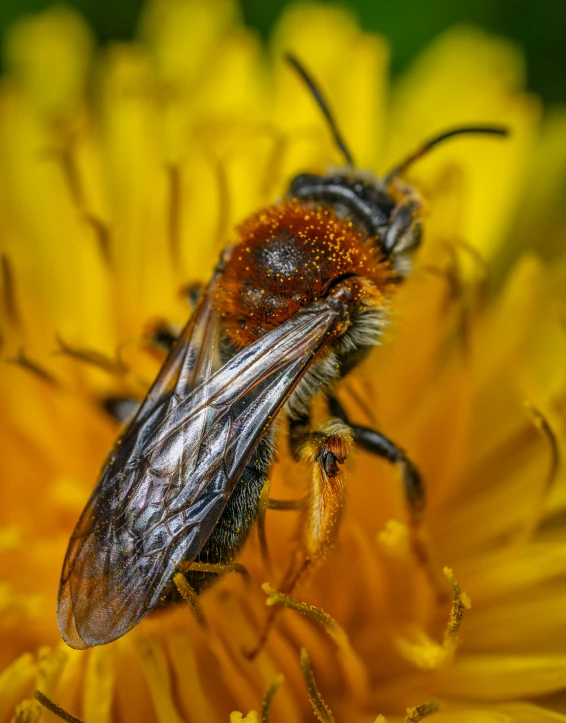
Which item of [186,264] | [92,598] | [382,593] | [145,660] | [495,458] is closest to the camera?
[92,598]

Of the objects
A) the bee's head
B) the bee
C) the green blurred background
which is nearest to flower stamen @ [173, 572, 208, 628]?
the bee

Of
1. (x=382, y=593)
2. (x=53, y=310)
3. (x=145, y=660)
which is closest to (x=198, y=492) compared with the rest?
(x=145, y=660)

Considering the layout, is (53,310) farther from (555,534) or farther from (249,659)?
(555,534)

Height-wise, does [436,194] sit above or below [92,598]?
above

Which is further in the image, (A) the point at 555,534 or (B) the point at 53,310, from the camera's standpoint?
(B) the point at 53,310

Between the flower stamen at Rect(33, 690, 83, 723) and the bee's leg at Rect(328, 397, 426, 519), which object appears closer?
the flower stamen at Rect(33, 690, 83, 723)

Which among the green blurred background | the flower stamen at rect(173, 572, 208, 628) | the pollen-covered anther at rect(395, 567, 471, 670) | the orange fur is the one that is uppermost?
the green blurred background

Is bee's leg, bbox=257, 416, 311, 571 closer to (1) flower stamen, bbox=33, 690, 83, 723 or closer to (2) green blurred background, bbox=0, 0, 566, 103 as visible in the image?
(1) flower stamen, bbox=33, 690, 83, 723

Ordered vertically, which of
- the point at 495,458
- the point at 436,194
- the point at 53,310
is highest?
the point at 436,194
